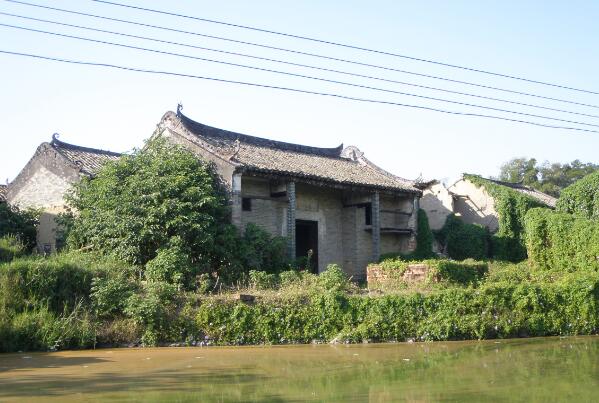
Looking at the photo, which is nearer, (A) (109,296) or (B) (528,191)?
(A) (109,296)

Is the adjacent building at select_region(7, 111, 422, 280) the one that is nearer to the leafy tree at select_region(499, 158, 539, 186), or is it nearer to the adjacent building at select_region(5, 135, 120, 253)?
the adjacent building at select_region(5, 135, 120, 253)

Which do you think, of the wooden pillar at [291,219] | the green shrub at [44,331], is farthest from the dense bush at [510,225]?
the green shrub at [44,331]

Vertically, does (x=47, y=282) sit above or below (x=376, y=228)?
below

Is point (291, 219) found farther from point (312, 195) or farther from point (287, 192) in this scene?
point (312, 195)

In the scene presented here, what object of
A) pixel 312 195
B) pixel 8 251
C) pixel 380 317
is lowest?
pixel 380 317

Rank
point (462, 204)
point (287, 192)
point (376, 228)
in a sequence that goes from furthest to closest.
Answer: point (462, 204), point (376, 228), point (287, 192)

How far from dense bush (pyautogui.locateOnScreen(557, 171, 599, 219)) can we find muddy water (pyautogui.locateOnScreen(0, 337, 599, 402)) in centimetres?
1479

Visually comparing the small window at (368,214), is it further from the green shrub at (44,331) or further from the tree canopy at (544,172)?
the tree canopy at (544,172)

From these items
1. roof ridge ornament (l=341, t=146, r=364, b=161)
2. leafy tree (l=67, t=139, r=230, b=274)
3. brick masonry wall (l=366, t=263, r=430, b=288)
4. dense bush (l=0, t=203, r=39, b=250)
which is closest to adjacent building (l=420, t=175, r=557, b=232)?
Result: roof ridge ornament (l=341, t=146, r=364, b=161)

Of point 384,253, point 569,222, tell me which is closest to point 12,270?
point 384,253

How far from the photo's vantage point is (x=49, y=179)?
71.7ft

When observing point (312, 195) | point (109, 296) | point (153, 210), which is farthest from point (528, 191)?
point (109, 296)

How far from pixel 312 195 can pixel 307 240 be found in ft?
5.15

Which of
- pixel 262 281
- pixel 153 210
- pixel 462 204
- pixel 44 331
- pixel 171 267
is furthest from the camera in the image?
pixel 462 204
